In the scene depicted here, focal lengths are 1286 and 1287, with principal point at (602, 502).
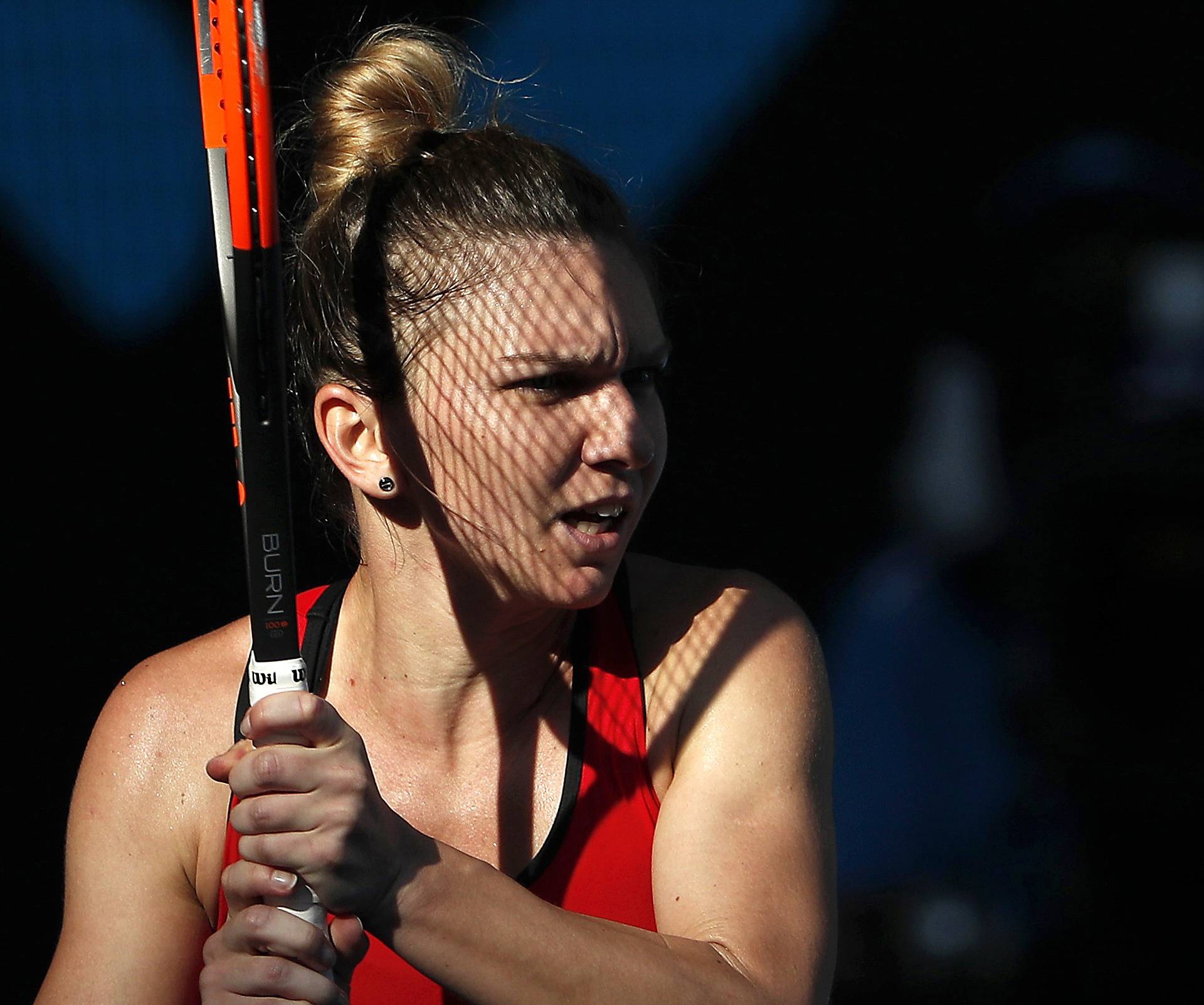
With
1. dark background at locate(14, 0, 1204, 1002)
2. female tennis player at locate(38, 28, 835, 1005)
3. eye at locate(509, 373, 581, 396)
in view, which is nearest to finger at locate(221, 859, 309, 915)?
female tennis player at locate(38, 28, 835, 1005)

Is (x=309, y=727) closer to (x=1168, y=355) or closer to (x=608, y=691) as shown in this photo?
(x=608, y=691)

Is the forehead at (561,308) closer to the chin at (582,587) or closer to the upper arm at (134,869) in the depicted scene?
the chin at (582,587)

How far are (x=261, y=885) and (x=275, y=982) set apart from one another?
0.29 ft

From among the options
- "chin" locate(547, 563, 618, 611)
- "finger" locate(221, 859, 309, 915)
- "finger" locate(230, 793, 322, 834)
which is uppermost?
"chin" locate(547, 563, 618, 611)

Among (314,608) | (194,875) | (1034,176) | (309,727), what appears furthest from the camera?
(1034,176)

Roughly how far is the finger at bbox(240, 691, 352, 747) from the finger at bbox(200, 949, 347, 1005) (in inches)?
6.6

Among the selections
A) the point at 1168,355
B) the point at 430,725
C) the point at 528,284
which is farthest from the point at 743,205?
the point at 430,725

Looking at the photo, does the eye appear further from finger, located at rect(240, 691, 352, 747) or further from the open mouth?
finger, located at rect(240, 691, 352, 747)

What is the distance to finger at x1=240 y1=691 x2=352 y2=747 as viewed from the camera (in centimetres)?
116

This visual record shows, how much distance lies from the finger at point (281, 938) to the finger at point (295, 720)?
0.16 m

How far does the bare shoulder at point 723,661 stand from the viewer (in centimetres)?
153

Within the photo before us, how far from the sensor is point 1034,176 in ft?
7.86

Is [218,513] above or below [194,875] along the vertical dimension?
above

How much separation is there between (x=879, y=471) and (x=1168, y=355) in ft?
2.01
